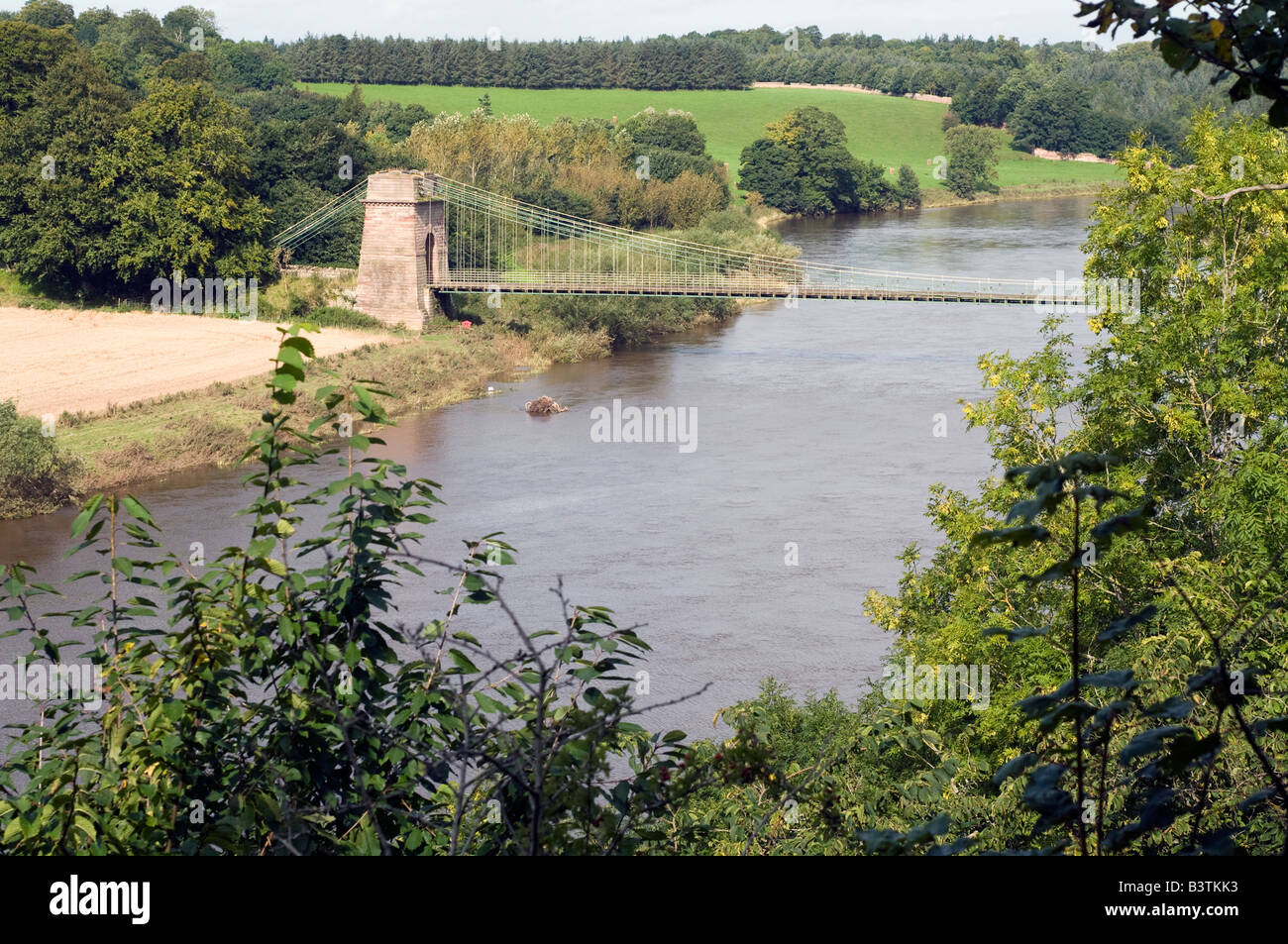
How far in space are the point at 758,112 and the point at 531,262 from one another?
4892 cm

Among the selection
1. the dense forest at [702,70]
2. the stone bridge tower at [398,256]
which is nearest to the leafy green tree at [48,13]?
the dense forest at [702,70]

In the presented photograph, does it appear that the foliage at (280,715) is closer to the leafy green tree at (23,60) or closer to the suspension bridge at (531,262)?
the suspension bridge at (531,262)

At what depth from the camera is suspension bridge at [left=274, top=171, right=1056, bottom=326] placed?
41.7m

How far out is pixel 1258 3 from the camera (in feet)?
→ 8.89

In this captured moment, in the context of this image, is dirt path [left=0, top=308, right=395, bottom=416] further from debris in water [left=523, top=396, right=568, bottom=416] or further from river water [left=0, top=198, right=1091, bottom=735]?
debris in water [left=523, top=396, right=568, bottom=416]

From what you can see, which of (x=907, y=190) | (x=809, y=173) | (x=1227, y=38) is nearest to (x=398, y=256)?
(x=809, y=173)

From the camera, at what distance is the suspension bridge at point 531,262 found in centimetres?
4169

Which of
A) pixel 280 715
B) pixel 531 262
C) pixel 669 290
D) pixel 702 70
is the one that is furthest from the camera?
pixel 702 70

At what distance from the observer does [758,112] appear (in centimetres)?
9294

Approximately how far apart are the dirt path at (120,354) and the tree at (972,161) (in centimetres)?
4854

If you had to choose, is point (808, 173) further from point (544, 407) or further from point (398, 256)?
point (544, 407)
